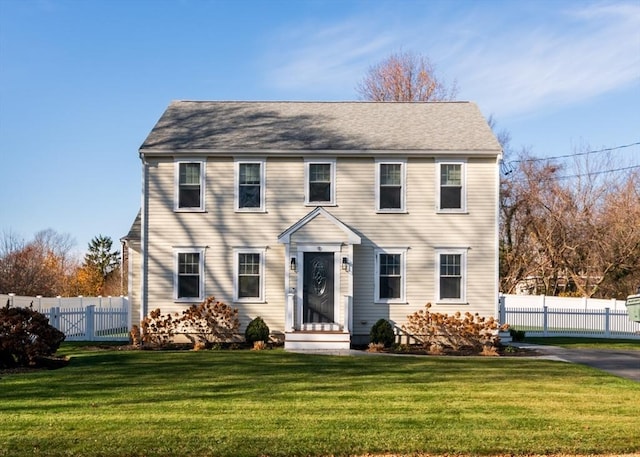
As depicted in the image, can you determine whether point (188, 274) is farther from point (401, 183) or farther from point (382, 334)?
point (401, 183)

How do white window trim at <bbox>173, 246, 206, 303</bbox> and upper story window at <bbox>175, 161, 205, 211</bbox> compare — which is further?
upper story window at <bbox>175, 161, 205, 211</bbox>

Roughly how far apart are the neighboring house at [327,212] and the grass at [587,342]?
3988 millimetres

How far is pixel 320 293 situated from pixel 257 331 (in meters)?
2.24

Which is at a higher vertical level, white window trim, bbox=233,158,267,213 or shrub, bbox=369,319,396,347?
white window trim, bbox=233,158,267,213

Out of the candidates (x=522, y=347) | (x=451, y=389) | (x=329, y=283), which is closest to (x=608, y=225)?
(x=522, y=347)

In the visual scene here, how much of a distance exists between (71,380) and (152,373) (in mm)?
1681

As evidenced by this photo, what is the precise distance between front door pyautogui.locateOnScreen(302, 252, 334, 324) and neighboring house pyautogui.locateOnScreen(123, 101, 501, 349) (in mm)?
89

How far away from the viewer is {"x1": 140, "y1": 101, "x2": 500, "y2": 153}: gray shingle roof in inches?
839

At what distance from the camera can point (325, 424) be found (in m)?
9.45

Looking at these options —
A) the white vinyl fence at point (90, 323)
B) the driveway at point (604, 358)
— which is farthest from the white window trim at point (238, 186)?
the driveway at point (604, 358)

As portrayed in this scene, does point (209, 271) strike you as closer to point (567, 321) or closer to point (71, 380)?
point (71, 380)

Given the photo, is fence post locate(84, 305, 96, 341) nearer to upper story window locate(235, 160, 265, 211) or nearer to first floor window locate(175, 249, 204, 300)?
first floor window locate(175, 249, 204, 300)

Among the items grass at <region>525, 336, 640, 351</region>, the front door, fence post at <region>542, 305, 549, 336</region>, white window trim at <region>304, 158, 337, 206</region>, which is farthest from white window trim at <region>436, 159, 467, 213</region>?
fence post at <region>542, 305, 549, 336</region>

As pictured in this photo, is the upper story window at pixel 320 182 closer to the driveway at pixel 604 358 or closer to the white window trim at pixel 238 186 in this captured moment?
the white window trim at pixel 238 186
